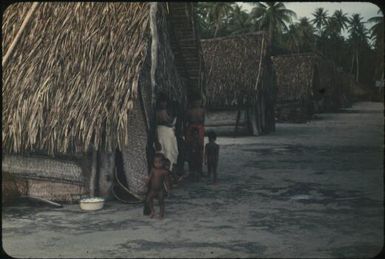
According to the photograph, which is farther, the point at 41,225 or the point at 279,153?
the point at 279,153

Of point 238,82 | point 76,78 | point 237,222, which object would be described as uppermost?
point 238,82

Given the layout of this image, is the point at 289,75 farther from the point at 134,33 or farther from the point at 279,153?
the point at 134,33

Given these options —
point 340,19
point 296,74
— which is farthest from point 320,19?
point 296,74

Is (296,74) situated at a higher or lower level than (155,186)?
higher

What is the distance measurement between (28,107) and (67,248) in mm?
2672

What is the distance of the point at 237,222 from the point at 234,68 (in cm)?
1214

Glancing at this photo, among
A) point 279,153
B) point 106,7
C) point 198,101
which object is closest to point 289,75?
point 279,153

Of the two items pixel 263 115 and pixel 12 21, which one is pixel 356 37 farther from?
pixel 12 21

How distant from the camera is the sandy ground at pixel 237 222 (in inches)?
185

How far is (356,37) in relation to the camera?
Answer: 2388 inches

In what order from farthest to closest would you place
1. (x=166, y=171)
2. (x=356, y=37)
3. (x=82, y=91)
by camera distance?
(x=356, y=37)
(x=82, y=91)
(x=166, y=171)

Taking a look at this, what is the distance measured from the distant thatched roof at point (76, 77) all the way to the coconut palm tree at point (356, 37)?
5440 cm

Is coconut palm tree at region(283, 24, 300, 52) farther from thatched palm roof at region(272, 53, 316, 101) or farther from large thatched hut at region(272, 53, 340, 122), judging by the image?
thatched palm roof at region(272, 53, 316, 101)

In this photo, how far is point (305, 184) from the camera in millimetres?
8195
